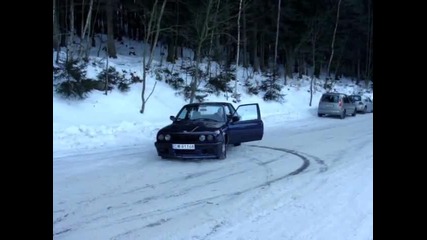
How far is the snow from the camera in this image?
16.4 ft

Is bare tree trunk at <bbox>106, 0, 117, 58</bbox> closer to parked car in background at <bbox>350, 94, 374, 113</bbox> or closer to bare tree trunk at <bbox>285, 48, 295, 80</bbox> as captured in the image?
parked car in background at <bbox>350, 94, 374, 113</bbox>

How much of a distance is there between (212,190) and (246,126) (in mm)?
4693

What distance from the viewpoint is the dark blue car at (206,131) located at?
9.65m

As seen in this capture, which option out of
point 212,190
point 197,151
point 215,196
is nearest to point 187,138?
point 197,151

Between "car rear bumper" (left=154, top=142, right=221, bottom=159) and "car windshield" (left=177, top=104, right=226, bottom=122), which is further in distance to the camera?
"car windshield" (left=177, top=104, right=226, bottom=122)

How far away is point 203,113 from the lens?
11094mm

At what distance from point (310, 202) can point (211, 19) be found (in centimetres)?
1783

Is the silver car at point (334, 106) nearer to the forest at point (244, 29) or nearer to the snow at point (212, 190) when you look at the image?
the forest at point (244, 29)

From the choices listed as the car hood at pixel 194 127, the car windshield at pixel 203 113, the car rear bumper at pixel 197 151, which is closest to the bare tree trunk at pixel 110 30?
the car windshield at pixel 203 113

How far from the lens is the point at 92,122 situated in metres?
16.8

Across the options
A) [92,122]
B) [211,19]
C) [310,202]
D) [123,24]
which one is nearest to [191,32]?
[211,19]

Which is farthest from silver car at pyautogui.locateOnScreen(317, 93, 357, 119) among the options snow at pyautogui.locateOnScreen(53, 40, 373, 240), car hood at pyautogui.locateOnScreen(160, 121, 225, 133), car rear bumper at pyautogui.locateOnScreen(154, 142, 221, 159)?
car rear bumper at pyautogui.locateOnScreen(154, 142, 221, 159)

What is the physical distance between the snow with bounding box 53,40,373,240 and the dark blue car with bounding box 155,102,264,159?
32cm

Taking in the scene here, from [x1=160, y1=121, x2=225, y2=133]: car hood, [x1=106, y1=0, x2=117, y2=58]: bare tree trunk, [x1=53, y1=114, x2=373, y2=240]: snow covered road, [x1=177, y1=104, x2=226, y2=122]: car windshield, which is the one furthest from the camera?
→ [x1=106, y1=0, x2=117, y2=58]: bare tree trunk
